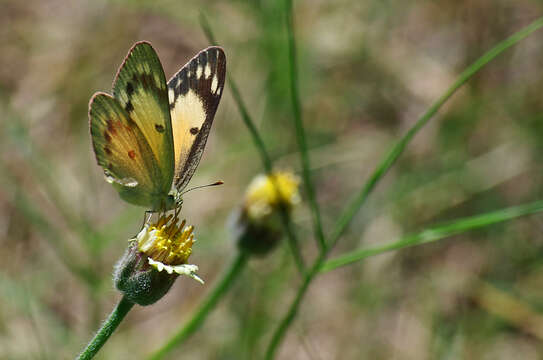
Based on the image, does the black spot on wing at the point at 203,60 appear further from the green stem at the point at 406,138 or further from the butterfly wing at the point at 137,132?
the green stem at the point at 406,138

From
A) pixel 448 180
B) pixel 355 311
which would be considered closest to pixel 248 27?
pixel 448 180

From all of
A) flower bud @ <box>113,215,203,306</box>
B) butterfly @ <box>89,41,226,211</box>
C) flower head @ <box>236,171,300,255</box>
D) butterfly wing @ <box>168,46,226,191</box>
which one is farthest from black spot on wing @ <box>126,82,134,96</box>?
flower head @ <box>236,171,300,255</box>

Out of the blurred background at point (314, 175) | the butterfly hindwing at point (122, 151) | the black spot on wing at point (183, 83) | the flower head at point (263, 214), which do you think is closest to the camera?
the butterfly hindwing at point (122, 151)

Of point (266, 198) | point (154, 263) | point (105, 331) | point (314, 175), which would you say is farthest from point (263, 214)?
point (314, 175)

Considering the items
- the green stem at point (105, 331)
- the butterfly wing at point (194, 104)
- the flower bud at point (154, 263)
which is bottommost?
the green stem at point (105, 331)

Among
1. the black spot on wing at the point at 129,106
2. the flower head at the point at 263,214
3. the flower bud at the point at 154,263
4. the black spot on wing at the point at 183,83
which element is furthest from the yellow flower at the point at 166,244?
the flower head at the point at 263,214

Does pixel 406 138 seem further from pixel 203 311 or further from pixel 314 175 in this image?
pixel 314 175
